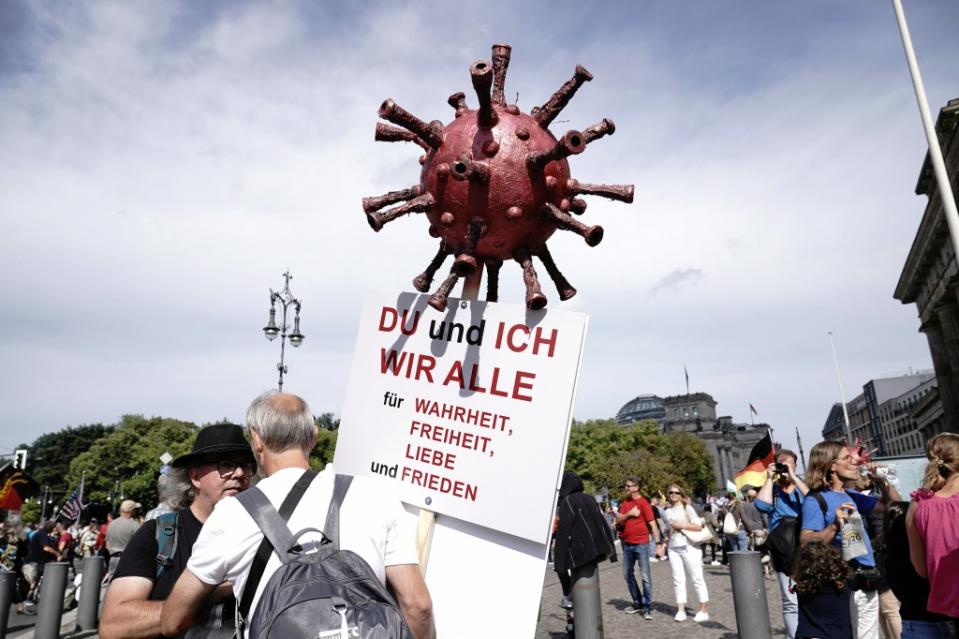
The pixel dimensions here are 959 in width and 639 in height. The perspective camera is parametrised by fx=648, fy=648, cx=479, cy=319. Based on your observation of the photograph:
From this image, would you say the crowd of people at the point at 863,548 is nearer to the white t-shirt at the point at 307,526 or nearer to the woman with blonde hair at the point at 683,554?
the woman with blonde hair at the point at 683,554

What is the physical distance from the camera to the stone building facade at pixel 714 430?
135 m

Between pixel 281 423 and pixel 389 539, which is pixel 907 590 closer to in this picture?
pixel 389 539

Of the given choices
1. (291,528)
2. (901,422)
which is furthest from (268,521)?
(901,422)

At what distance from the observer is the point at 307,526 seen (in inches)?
81.7

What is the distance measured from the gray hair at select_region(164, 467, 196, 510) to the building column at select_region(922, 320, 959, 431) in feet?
160

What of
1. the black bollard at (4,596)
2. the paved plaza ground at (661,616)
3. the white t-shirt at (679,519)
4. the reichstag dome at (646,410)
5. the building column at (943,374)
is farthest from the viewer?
the reichstag dome at (646,410)

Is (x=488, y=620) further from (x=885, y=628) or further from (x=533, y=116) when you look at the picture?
(x=885, y=628)

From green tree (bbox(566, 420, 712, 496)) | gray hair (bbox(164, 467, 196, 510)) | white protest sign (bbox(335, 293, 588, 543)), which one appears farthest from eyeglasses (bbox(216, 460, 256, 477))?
green tree (bbox(566, 420, 712, 496))

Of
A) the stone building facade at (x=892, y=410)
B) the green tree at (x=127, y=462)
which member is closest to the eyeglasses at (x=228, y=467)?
the green tree at (x=127, y=462)

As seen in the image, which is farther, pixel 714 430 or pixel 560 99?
pixel 714 430

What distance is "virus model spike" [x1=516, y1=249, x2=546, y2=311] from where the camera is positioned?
266 centimetres

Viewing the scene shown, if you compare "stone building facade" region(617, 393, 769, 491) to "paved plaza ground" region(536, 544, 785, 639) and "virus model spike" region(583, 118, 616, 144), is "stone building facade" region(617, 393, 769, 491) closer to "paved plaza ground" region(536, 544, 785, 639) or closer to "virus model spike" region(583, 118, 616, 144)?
"paved plaza ground" region(536, 544, 785, 639)

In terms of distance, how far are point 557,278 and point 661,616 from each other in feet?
27.4

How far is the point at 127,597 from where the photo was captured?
2564mm
